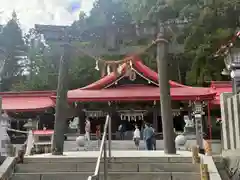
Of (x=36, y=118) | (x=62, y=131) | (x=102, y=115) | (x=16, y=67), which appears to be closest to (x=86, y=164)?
(x=62, y=131)

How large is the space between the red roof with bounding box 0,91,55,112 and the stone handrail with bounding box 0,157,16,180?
629 inches

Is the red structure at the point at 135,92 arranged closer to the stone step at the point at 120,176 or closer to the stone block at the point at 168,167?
the stone block at the point at 168,167

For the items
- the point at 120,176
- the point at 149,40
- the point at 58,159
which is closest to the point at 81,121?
the point at 149,40

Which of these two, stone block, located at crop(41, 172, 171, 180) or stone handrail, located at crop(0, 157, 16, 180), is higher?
stone handrail, located at crop(0, 157, 16, 180)

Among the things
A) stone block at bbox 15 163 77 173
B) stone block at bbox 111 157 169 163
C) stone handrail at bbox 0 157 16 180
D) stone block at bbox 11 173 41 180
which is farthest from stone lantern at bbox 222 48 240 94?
stone handrail at bbox 0 157 16 180

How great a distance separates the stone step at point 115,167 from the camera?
8055 millimetres

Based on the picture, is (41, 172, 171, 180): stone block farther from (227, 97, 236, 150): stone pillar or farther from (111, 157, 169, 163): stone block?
(227, 97, 236, 150): stone pillar

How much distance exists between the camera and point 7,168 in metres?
7.85

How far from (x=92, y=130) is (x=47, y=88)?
1470 centimetres

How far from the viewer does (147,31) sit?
1120cm

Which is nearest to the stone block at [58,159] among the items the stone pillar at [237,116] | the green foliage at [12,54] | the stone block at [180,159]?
the stone block at [180,159]

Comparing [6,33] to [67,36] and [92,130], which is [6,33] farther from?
[67,36]

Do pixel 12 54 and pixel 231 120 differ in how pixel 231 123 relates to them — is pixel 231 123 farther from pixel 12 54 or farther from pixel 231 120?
pixel 12 54

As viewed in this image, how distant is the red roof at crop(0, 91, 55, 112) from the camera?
24.3 m
